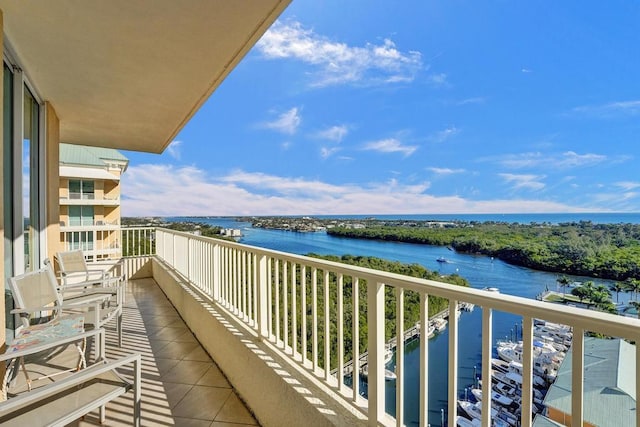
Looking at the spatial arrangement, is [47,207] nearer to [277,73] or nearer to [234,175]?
[277,73]

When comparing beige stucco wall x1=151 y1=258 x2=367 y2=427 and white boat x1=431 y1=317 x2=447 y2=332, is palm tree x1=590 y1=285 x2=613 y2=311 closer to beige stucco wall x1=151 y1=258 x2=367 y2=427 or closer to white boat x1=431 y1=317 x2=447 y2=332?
white boat x1=431 y1=317 x2=447 y2=332

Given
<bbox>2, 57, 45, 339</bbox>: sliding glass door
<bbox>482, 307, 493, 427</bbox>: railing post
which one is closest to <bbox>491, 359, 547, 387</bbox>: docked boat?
<bbox>482, 307, 493, 427</bbox>: railing post

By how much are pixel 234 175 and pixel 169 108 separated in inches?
908

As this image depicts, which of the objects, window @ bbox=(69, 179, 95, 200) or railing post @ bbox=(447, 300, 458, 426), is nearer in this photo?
railing post @ bbox=(447, 300, 458, 426)

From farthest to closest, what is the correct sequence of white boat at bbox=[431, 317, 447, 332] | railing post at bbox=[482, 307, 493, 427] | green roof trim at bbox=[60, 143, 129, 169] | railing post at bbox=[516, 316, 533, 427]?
green roof trim at bbox=[60, 143, 129, 169] < white boat at bbox=[431, 317, 447, 332] < railing post at bbox=[482, 307, 493, 427] < railing post at bbox=[516, 316, 533, 427]

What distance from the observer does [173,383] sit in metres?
2.88

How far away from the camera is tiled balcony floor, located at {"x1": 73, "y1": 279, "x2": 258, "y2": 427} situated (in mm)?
2396

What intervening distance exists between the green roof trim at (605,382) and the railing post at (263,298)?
Result: 212 centimetres

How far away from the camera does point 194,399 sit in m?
2.64

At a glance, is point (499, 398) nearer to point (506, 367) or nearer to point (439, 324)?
point (506, 367)

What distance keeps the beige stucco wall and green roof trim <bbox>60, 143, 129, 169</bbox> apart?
11.3 m

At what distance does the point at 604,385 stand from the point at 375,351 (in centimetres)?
90

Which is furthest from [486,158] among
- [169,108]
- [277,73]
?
[169,108]

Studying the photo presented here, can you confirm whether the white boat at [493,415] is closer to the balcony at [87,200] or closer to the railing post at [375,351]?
the railing post at [375,351]
